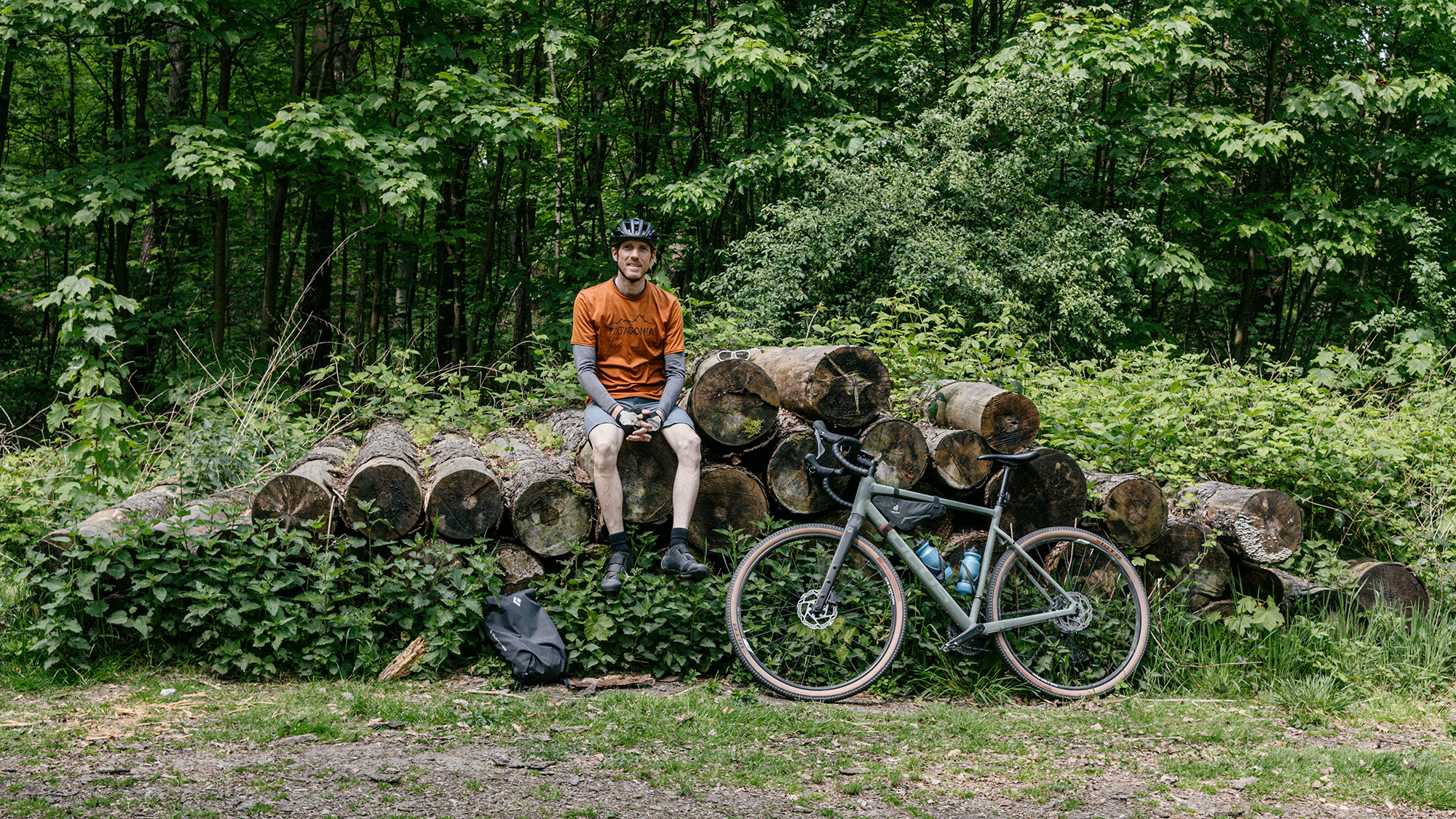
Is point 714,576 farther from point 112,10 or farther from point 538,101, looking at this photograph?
point 112,10

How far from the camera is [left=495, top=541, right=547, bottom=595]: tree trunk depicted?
16.0 feet

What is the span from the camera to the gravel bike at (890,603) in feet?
15.3

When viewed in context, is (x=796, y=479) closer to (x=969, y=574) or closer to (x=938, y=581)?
(x=938, y=581)

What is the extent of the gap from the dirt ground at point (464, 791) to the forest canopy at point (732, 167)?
3680 mm

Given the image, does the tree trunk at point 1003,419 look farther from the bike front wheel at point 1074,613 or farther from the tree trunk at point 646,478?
the tree trunk at point 646,478

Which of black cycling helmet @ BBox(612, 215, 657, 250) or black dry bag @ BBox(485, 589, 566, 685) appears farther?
black cycling helmet @ BBox(612, 215, 657, 250)

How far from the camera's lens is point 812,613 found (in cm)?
468

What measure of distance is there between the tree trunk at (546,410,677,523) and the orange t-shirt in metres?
0.34

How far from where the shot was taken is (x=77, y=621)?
444 centimetres

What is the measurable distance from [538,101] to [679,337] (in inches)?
223

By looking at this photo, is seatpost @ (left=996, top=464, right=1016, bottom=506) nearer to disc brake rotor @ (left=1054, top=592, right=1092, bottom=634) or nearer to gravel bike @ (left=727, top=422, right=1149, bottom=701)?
gravel bike @ (left=727, top=422, right=1149, bottom=701)

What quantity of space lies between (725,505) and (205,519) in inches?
103

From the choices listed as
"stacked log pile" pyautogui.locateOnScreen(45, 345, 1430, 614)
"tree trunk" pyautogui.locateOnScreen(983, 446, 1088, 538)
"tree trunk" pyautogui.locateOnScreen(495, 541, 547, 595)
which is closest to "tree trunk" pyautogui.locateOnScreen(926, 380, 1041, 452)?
"stacked log pile" pyautogui.locateOnScreen(45, 345, 1430, 614)

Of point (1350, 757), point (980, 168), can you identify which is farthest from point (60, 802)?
point (980, 168)
